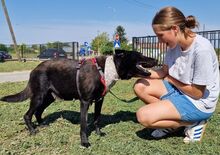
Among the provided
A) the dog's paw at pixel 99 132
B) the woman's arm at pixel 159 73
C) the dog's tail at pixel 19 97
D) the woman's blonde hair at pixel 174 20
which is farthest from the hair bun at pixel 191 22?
the dog's tail at pixel 19 97

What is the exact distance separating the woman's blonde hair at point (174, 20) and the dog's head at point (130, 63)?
62cm

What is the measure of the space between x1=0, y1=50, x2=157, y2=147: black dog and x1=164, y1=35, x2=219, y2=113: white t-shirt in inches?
15.1

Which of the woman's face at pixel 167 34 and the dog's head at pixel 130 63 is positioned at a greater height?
the woman's face at pixel 167 34

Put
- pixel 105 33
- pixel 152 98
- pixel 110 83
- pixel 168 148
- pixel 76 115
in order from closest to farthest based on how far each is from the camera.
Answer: pixel 168 148 → pixel 110 83 → pixel 152 98 → pixel 76 115 → pixel 105 33

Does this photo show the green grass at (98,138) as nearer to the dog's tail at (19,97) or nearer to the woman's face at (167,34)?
the dog's tail at (19,97)

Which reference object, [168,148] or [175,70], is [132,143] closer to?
[168,148]

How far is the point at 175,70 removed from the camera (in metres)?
4.38

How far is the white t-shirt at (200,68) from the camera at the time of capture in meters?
3.90

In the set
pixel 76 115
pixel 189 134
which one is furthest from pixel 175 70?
pixel 76 115

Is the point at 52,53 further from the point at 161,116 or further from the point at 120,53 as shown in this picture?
the point at 161,116

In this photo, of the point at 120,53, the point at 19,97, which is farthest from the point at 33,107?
the point at 120,53

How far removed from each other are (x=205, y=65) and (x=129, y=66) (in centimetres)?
104

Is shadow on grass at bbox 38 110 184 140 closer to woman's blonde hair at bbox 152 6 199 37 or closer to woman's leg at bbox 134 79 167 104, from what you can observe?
woman's leg at bbox 134 79 167 104

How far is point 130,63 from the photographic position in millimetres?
4488
